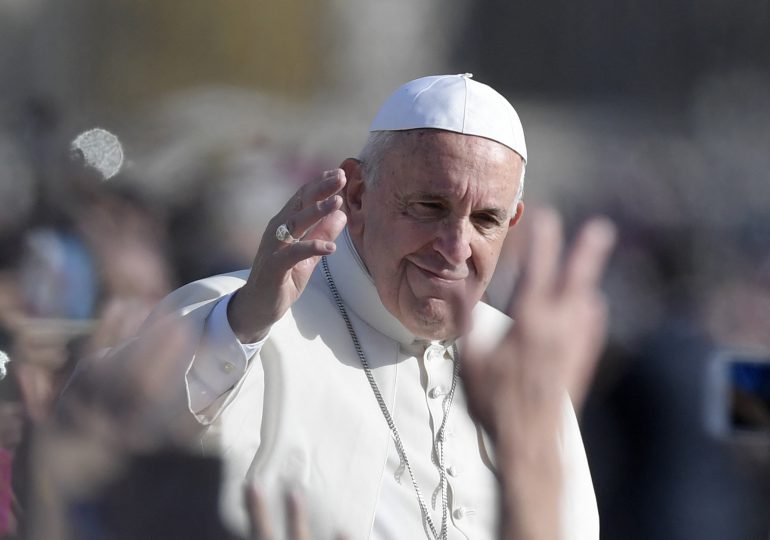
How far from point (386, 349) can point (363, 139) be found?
2.53m

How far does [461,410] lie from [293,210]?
2.92 ft

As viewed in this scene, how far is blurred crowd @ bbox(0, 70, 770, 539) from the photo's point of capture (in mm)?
1936

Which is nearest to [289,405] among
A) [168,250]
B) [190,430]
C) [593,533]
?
[190,430]

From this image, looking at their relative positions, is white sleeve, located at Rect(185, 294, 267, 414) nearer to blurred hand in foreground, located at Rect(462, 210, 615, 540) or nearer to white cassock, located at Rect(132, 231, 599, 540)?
white cassock, located at Rect(132, 231, 599, 540)

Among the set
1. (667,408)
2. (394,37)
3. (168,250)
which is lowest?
(667,408)

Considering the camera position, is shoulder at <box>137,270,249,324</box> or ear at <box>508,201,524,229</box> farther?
ear at <box>508,201,524,229</box>

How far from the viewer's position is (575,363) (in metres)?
1.24

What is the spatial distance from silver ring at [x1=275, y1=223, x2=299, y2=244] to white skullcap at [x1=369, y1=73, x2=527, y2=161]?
75 cm

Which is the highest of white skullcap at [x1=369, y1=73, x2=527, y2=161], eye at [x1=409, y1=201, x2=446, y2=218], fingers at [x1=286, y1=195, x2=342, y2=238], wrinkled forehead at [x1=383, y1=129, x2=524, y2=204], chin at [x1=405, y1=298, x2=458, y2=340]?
white skullcap at [x1=369, y1=73, x2=527, y2=161]

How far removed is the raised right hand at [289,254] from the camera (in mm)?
2014

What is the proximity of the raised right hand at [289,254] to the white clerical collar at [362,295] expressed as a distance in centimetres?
63

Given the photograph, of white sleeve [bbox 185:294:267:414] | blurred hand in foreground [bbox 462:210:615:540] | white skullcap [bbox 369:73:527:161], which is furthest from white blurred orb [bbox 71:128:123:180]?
blurred hand in foreground [bbox 462:210:615:540]

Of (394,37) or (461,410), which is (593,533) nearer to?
(461,410)

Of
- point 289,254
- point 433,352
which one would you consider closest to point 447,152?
point 433,352
